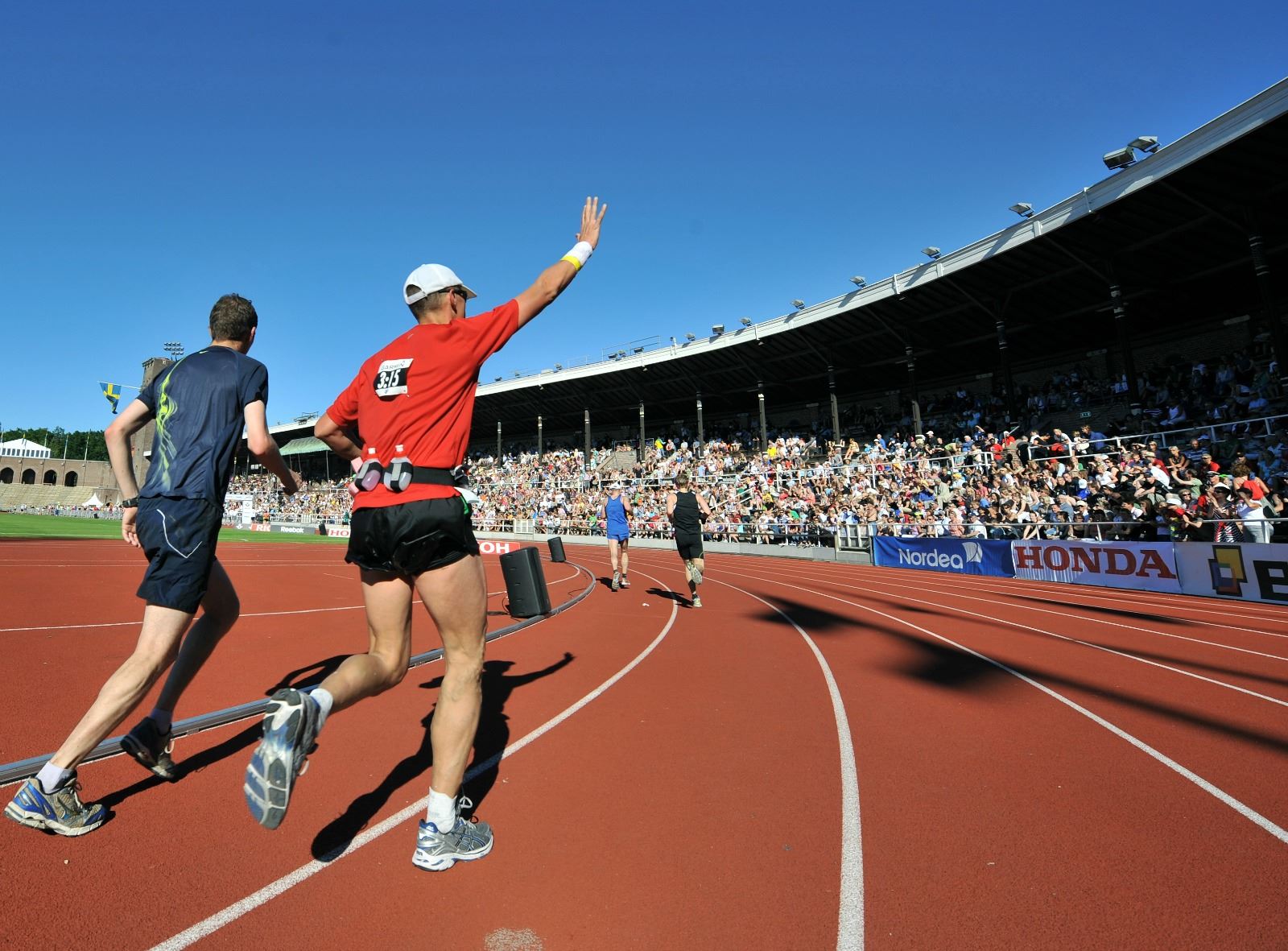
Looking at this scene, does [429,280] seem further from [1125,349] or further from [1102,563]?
[1125,349]

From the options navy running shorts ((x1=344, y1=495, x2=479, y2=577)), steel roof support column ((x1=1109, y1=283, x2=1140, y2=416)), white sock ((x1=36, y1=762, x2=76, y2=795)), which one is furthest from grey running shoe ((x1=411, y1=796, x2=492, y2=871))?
steel roof support column ((x1=1109, y1=283, x2=1140, y2=416))

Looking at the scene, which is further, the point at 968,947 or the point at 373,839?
the point at 373,839

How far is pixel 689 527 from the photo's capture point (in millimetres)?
9836

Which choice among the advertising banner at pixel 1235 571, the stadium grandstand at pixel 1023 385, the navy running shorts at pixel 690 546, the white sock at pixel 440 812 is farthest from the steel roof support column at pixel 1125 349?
the white sock at pixel 440 812

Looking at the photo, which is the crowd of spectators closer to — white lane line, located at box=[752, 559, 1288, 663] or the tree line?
white lane line, located at box=[752, 559, 1288, 663]

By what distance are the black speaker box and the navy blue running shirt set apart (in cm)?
418

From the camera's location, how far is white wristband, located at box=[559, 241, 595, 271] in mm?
2758

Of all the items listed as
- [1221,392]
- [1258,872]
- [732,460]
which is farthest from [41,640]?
[732,460]

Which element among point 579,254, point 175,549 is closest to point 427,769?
point 175,549

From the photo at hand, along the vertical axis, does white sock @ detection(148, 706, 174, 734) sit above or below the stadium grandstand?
below

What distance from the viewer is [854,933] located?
2012mm

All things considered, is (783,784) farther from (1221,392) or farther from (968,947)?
(1221,392)

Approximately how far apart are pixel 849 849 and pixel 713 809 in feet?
1.99

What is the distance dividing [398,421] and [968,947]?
2619 millimetres
